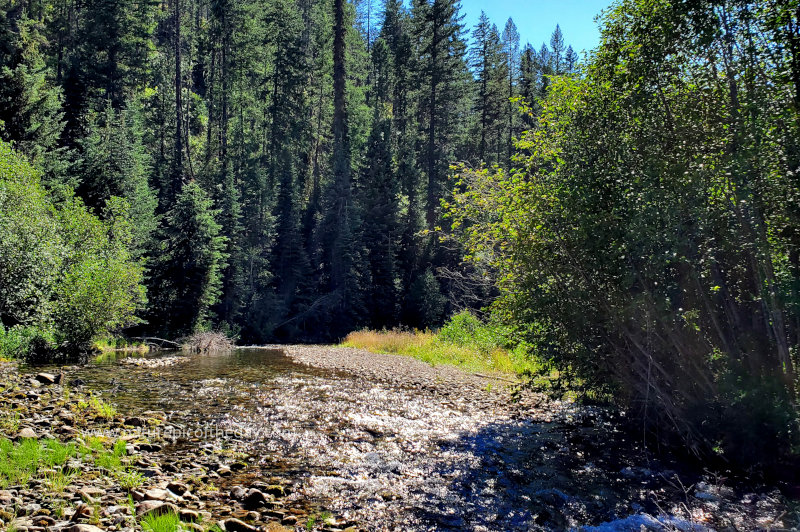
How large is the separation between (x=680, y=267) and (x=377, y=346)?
18580mm

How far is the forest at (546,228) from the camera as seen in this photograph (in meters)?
6.40

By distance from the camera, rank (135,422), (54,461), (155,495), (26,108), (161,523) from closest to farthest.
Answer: (161,523) < (155,495) < (54,461) < (135,422) < (26,108)

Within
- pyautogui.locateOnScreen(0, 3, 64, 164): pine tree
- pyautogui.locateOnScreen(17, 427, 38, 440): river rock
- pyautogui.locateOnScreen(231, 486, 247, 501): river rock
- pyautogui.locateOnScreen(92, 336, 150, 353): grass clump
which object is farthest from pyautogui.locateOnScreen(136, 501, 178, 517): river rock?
pyautogui.locateOnScreen(0, 3, 64, 164): pine tree

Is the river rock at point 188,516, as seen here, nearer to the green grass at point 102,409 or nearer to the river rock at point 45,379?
the green grass at point 102,409

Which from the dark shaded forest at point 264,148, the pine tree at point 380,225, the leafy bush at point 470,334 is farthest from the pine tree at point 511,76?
the leafy bush at point 470,334

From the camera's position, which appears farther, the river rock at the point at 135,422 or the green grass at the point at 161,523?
the river rock at the point at 135,422

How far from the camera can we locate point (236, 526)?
4574 millimetres

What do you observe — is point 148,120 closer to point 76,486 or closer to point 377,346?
point 377,346

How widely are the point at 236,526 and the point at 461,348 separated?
15.8 m

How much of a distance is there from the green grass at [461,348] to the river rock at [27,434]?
10.7 m

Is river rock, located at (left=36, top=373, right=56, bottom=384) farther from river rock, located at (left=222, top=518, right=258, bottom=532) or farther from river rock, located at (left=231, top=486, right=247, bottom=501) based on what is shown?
river rock, located at (left=222, top=518, right=258, bottom=532)

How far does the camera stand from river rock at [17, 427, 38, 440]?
6164 millimetres

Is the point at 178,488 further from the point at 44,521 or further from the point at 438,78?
the point at 438,78

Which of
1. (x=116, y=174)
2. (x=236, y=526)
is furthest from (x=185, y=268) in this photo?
(x=236, y=526)
